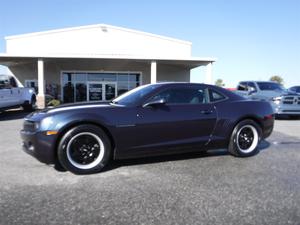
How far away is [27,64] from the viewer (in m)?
23.1

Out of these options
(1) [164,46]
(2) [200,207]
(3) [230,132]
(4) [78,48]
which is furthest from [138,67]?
(2) [200,207]

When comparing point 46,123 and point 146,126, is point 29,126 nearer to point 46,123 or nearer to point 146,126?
point 46,123

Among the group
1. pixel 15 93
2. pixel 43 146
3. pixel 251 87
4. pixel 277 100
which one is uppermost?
pixel 251 87

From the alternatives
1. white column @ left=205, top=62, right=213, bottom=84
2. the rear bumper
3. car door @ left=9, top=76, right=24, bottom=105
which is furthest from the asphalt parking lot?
white column @ left=205, top=62, right=213, bottom=84

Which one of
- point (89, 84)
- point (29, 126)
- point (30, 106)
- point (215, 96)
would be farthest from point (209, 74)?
point (29, 126)

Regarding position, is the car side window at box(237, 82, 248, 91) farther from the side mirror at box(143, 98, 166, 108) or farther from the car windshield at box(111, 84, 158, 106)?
the side mirror at box(143, 98, 166, 108)

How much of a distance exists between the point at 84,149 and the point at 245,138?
10.7 ft

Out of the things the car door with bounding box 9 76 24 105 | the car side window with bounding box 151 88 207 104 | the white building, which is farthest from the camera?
the white building

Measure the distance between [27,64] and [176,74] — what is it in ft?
42.3

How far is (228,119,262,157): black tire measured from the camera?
543 centimetres

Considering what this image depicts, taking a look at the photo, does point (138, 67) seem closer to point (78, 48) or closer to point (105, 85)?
point (105, 85)

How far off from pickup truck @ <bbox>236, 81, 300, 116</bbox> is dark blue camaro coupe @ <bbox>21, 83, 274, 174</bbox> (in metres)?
6.81

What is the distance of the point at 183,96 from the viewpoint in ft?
17.0

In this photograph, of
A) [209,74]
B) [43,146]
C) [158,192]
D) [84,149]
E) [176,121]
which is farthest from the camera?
[209,74]
